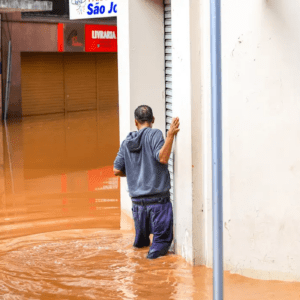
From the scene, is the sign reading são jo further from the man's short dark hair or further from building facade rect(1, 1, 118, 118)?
building facade rect(1, 1, 118, 118)

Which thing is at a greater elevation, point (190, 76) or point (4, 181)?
point (190, 76)

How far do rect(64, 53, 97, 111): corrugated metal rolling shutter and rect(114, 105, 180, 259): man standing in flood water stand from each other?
21.2 meters

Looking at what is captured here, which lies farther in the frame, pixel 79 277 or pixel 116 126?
pixel 116 126

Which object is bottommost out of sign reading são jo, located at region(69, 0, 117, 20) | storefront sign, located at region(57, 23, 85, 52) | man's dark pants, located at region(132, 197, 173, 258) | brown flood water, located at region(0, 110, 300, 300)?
brown flood water, located at region(0, 110, 300, 300)

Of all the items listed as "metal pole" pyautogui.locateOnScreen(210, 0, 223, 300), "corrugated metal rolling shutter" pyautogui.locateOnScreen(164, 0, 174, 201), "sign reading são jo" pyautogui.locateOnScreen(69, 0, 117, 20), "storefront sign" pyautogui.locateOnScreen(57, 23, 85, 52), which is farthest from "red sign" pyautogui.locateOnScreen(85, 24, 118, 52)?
"metal pole" pyautogui.locateOnScreen(210, 0, 223, 300)

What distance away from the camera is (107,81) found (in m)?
30.1

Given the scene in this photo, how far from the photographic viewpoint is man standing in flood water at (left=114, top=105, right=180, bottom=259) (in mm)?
6586

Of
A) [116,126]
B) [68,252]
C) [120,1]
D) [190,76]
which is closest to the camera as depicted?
[190,76]

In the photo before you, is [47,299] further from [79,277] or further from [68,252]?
[68,252]

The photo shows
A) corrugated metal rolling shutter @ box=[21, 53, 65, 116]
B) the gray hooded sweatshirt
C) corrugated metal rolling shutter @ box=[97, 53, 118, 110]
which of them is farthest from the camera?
corrugated metal rolling shutter @ box=[97, 53, 118, 110]

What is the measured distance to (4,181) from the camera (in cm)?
1205

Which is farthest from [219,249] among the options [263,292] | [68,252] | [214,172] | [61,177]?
[61,177]

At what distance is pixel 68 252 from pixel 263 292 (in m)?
2.44

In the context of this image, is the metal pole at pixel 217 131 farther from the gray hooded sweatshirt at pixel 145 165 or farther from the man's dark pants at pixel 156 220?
the man's dark pants at pixel 156 220
